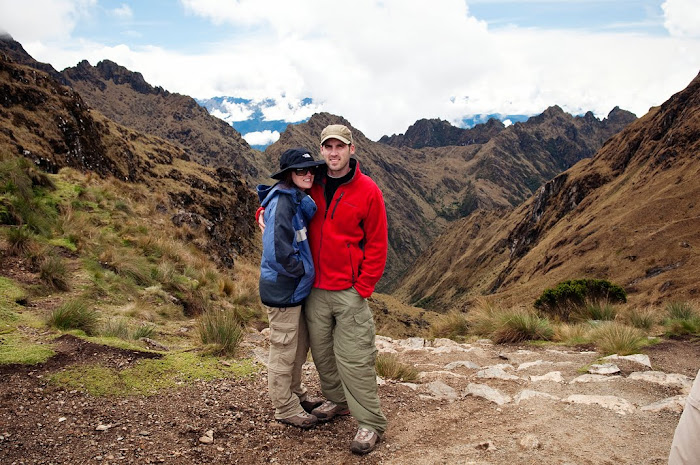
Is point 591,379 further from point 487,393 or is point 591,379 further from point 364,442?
point 364,442

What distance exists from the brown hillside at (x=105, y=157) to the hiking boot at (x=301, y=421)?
13.2 m

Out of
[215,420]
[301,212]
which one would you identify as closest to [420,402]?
[215,420]

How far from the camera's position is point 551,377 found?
272 inches

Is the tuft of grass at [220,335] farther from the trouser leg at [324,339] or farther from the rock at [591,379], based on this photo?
the rock at [591,379]

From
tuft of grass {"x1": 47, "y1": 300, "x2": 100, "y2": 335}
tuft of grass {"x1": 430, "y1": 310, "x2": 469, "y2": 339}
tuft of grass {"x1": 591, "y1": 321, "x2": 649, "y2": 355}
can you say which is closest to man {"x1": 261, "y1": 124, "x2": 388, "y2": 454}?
tuft of grass {"x1": 47, "y1": 300, "x2": 100, "y2": 335}

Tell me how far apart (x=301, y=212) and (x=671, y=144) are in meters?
93.7

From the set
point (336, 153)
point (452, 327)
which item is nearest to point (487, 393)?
point (336, 153)

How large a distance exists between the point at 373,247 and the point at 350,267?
1.09 feet

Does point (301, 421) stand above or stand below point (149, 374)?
below

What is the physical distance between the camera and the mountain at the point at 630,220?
44.3 meters

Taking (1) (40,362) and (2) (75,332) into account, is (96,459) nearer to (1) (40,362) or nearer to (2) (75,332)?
(1) (40,362)

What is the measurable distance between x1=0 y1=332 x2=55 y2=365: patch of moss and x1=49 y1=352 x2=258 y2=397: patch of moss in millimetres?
402

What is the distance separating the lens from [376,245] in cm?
489

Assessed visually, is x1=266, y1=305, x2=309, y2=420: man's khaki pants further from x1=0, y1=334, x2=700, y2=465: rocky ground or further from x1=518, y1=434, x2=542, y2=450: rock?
x1=518, y1=434, x2=542, y2=450: rock
